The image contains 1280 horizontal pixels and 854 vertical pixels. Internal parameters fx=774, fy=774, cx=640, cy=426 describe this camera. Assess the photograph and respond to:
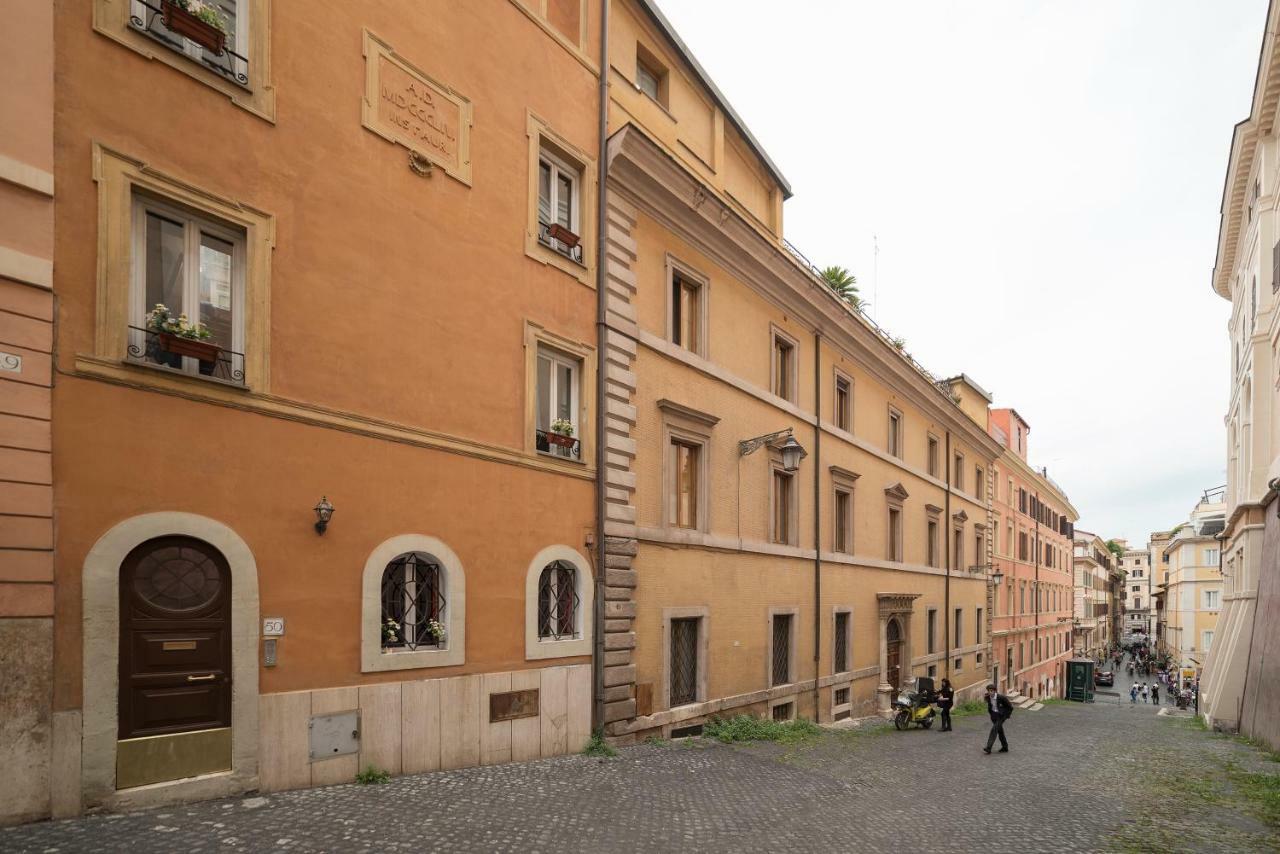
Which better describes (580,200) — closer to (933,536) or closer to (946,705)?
(946,705)

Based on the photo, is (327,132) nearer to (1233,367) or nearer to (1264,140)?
(1264,140)

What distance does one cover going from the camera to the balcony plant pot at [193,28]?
7723mm

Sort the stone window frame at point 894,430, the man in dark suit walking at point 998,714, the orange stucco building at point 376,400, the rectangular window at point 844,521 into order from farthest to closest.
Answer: the stone window frame at point 894,430
the rectangular window at point 844,521
the man in dark suit walking at point 998,714
the orange stucco building at point 376,400

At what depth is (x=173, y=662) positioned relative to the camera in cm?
752

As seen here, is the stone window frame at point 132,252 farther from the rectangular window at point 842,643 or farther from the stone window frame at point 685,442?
the rectangular window at point 842,643

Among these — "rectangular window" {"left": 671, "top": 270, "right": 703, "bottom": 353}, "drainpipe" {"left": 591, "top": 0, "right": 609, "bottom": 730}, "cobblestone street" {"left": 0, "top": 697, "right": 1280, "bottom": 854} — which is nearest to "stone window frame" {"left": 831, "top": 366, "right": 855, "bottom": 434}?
"rectangular window" {"left": 671, "top": 270, "right": 703, "bottom": 353}

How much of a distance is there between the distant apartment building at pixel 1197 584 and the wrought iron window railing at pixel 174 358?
66159 millimetres

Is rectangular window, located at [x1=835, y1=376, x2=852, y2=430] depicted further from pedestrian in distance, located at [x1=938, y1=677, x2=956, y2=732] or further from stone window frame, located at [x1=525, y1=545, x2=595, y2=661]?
stone window frame, located at [x1=525, y1=545, x2=595, y2=661]

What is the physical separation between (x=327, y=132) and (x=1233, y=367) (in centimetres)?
3419

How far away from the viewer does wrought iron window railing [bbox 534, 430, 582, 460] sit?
11883 mm

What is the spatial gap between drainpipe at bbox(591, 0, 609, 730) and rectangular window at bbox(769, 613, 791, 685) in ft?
21.5

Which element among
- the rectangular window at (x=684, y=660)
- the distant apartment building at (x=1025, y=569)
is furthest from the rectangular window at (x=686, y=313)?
the distant apartment building at (x=1025, y=569)

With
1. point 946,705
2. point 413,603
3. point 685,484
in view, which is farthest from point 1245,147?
point 413,603

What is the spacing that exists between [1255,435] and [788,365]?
15562 millimetres
